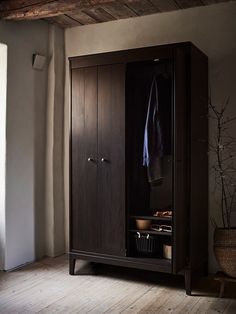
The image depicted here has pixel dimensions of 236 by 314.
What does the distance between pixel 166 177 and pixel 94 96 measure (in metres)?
1.03

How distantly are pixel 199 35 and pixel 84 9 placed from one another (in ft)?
3.61

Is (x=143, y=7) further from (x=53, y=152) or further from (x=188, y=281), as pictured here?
(x=188, y=281)

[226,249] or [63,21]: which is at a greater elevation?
[63,21]

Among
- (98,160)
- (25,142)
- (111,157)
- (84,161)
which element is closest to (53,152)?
(25,142)

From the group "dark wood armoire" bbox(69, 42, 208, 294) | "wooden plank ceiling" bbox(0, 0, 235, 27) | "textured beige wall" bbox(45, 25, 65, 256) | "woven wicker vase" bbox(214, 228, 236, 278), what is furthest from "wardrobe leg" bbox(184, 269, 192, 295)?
"wooden plank ceiling" bbox(0, 0, 235, 27)

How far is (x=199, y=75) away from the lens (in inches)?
133

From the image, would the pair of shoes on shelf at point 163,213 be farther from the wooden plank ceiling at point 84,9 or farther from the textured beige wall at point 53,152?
the wooden plank ceiling at point 84,9

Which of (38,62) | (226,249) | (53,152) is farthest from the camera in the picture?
(53,152)

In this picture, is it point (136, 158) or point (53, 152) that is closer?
point (136, 158)

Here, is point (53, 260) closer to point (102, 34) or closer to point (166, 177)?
point (166, 177)

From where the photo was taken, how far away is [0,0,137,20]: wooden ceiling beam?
3.14 m

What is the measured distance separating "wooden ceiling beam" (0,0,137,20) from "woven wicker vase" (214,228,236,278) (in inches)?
81.1

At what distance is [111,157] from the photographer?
3396 mm

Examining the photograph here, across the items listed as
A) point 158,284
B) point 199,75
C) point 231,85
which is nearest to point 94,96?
point 199,75
